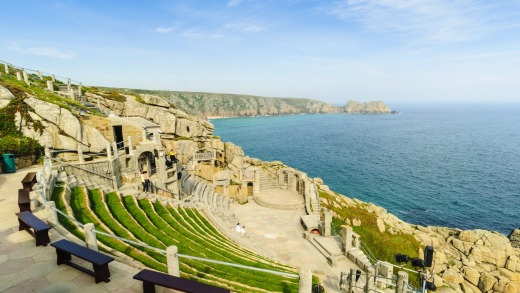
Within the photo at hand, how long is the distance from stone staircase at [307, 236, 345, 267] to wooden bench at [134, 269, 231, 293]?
1465 centimetres

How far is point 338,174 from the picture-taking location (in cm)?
6556

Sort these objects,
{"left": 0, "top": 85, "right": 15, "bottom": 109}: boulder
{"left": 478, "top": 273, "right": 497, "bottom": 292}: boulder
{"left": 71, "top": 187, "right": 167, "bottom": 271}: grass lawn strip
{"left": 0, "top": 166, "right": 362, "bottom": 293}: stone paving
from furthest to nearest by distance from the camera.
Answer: {"left": 478, "top": 273, "right": 497, "bottom": 292}: boulder
{"left": 0, "top": 85, "right": 15, "bottom": 109}: boulder
{"left": 71, "top": 187, "right": 167, "bottom": 271}: grass lawn strip
{"left": 0, "top": 166, "right": 362, "bottom": 293}: stone paving

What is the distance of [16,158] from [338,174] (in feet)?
198

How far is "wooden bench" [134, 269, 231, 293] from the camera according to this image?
5.98 metres

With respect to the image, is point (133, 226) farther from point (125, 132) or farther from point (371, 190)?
point (371, 190)

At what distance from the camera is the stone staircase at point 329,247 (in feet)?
61.5

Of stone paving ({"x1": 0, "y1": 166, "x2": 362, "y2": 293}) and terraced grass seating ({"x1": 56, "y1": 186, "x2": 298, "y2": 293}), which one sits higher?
stone paving ({"x1": 0, "y1": 166, "x2": 362, "y2": 293})

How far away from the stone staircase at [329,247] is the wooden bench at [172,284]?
14.7 metres

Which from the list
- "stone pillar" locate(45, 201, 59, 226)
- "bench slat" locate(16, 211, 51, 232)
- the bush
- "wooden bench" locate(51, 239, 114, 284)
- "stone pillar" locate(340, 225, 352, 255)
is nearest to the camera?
"wooden bench" locate(51, 239, 114, 284)

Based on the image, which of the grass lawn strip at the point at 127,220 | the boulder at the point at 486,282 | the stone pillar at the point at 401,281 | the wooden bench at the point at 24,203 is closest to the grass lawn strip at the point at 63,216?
the wooden bench at the point at 24,203

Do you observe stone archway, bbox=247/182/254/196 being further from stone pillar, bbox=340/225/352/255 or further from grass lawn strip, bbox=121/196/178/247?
grass lawn strip, bbox=121/196/178/247

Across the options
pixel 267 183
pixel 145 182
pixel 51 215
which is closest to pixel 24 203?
pixel 51 215

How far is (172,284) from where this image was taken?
6.16 m

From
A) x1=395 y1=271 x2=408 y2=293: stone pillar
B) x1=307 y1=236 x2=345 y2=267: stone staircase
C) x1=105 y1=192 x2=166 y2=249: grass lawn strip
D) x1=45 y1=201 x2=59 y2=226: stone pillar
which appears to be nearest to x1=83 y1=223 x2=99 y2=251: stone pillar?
x1=45 y1=201 x2=59 y2=226: stone pillar
